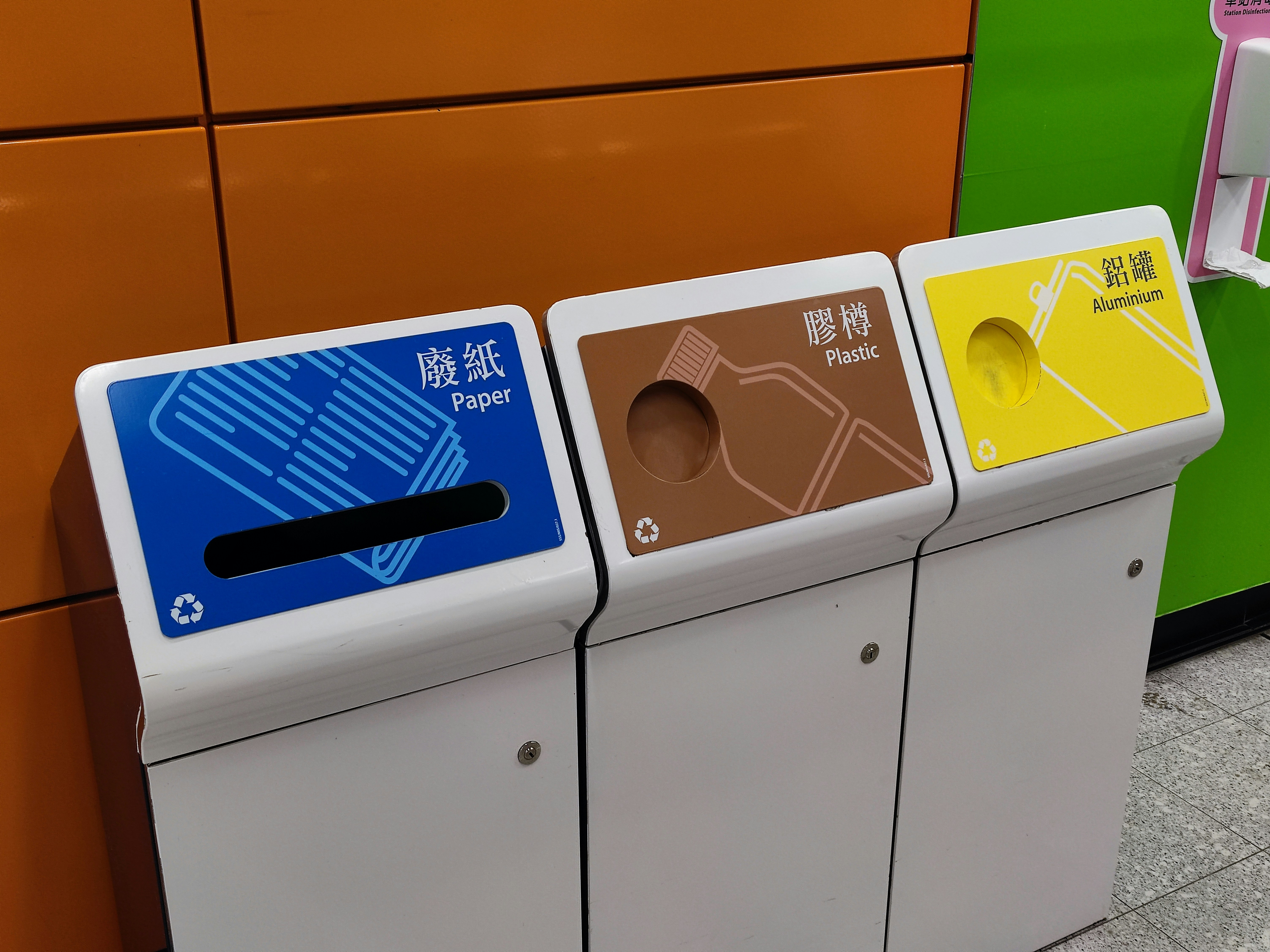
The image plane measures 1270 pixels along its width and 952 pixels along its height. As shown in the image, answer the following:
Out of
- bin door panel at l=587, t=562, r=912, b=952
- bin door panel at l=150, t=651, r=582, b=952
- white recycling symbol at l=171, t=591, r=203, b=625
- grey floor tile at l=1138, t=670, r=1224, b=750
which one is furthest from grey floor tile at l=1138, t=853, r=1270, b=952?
white recycling symbol at l=171, t=591, r=203, b=625

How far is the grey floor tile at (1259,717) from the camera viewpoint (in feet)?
8.28

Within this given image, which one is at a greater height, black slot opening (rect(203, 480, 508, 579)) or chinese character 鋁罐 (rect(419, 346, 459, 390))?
chinese character 鋁罐 (rect(419, 346, 459, 390))

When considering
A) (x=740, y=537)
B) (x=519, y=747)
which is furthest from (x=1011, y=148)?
(x=519, y=747)

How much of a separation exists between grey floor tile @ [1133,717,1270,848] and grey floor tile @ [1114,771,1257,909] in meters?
0.04

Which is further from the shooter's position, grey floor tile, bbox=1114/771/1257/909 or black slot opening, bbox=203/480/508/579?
grey floor tile, bbox=1114/771/1257/909

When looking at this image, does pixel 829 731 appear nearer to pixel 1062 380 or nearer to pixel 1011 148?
pixel 1062 380

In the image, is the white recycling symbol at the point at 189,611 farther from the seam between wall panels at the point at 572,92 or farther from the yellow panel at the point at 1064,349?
the yellow panel at the point at 1064,349

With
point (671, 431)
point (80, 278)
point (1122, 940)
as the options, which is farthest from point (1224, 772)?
point (80, 278)

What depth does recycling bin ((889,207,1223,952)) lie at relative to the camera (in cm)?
143

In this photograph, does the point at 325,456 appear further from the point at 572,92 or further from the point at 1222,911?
the point at 1222,911

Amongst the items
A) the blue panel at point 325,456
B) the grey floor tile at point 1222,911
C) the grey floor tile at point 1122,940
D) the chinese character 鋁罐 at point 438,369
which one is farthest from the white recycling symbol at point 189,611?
the grey floor tile at point 1222,911

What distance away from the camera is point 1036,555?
1586mm

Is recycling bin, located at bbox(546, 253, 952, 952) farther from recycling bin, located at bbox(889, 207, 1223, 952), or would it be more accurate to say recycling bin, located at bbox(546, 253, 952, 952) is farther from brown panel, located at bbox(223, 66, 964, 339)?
brown panel, located at bbox(223, 66, 964, 339)

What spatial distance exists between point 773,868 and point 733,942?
12 cm
